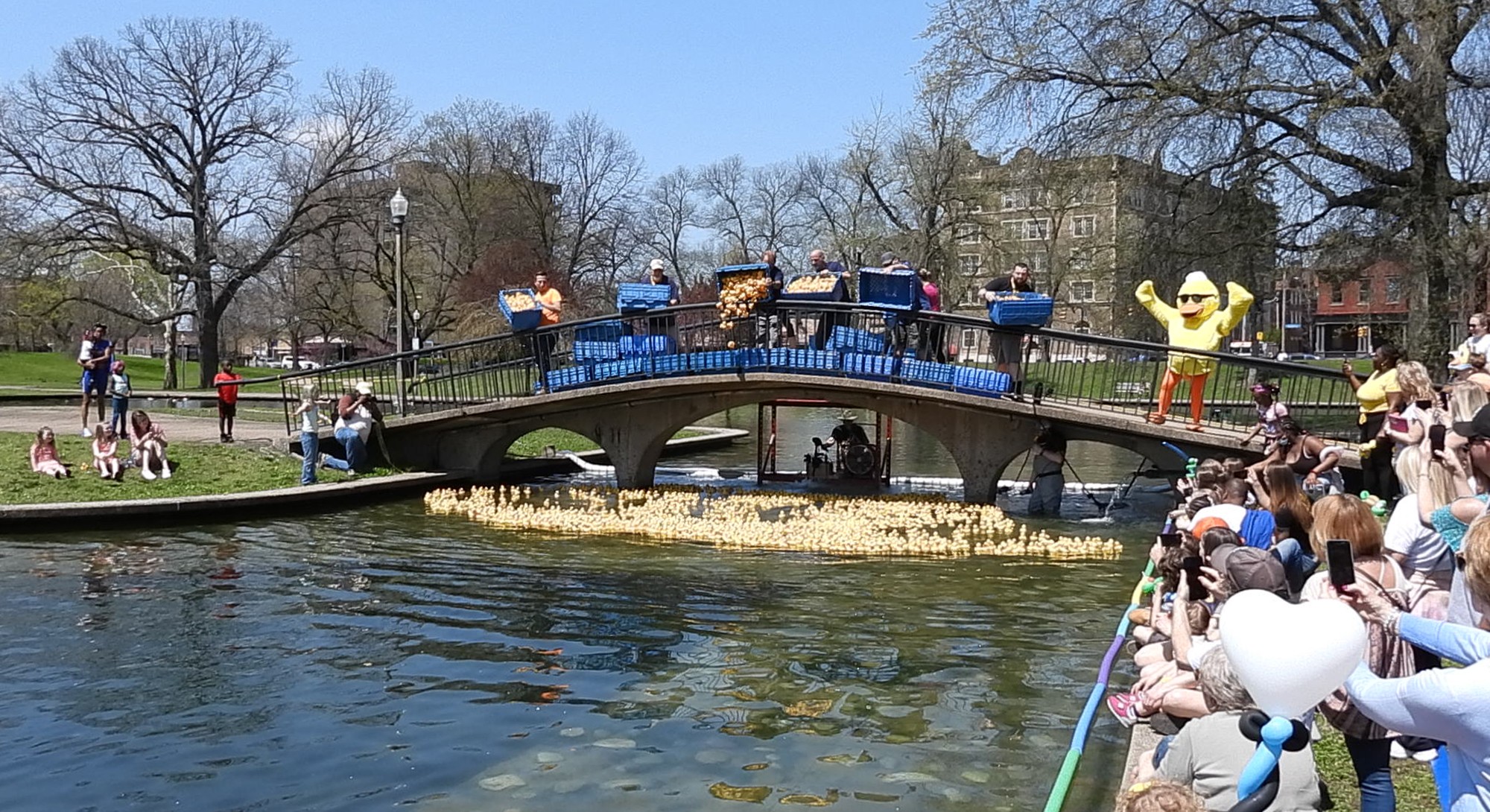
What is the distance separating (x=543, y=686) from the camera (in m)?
9.20

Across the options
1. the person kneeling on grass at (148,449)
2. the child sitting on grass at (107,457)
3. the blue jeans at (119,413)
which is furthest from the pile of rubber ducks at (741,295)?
the blue jeans at (119,413)

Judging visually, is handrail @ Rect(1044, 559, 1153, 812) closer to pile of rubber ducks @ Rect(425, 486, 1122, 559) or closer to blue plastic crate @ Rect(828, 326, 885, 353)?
pile of rubber ducks @ Rect(425, 486, 1122, 559)

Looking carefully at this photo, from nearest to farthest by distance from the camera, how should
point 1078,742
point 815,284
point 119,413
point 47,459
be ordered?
point 1078,742
point 47,459
point 119,413
point 815,284

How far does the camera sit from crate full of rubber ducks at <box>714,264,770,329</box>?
21281 millimetres

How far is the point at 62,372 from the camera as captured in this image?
61688mm

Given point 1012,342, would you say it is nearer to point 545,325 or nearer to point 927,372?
point 927,372

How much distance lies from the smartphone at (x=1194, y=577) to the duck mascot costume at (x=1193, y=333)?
12.1 metres

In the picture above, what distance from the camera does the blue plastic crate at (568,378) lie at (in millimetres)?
22562

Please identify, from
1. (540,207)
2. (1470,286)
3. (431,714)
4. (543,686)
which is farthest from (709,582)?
(540,207)

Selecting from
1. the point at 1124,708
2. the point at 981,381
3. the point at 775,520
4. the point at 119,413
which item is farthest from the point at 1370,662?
the point at 119,413

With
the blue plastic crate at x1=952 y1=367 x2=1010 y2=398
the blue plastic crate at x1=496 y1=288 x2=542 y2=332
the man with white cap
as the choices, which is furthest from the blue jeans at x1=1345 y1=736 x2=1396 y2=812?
the blue plastic crate at x1=496 y1=288 x2=542 y2=332

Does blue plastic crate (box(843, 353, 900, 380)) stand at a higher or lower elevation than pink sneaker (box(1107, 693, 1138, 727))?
higher

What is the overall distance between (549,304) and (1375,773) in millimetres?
20062

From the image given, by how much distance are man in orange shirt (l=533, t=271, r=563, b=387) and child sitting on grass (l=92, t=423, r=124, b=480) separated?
7316mm
